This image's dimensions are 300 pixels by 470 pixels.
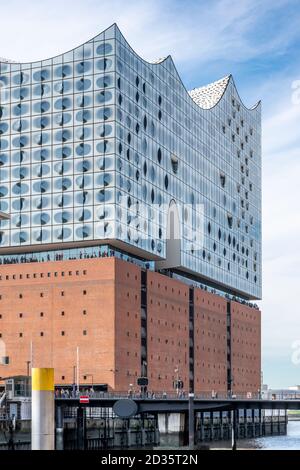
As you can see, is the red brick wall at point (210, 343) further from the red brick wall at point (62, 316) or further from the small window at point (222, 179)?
the red brick wall at point (62, 316)

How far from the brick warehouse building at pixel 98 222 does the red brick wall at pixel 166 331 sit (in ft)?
0.60

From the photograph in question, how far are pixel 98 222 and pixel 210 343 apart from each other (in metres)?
36.7

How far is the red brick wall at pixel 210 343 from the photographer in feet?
415

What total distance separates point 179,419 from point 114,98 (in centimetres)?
3712

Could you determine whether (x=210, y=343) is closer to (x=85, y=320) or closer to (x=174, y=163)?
(x=174, y=163)

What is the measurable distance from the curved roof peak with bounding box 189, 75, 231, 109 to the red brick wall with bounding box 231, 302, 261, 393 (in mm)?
32487

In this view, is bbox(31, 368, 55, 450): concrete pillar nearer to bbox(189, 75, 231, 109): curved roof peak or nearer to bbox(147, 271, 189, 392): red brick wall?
bbox(147, 271, 189, 392): red brick wall

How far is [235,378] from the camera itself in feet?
465

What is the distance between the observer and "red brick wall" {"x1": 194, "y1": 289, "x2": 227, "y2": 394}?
415 feet

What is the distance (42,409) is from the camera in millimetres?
29516

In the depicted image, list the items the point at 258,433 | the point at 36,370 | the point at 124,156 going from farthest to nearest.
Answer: the point at 258,433
the point at 124,156
the point at 36,370

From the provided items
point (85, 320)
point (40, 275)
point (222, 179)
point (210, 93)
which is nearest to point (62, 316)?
point (85, 320)
